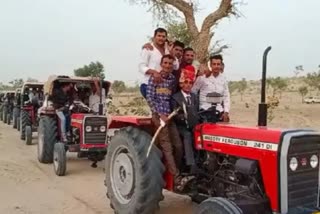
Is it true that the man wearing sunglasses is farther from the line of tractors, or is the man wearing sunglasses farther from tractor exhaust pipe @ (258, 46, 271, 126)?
tractor exhaust pipe @ (258, 46, 271, 126)

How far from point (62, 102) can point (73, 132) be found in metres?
0.94

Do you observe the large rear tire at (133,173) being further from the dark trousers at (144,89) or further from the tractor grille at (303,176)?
the tractor grille at (303,176)

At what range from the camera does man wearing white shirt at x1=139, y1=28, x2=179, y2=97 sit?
5735mm

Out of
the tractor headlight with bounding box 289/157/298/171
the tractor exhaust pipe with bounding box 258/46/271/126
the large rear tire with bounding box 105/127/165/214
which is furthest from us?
the large rear tire with bounding box 105/127/165/214

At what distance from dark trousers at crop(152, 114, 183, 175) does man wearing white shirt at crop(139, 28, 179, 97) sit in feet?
2.02

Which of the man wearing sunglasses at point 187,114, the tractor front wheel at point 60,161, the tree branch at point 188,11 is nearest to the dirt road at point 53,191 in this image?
the tractor front wheel at point 60,161

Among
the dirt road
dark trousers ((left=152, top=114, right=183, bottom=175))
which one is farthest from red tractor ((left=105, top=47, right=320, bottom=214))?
the dirt road

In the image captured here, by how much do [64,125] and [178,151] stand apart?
5611mm

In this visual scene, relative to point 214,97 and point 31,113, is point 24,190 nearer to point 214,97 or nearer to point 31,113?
point 214,97

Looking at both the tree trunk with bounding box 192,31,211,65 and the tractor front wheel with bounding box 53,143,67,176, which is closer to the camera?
the tractor front wheel with bounding box 53,143,67,176

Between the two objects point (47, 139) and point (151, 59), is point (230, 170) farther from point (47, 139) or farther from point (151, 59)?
point (47, 139)

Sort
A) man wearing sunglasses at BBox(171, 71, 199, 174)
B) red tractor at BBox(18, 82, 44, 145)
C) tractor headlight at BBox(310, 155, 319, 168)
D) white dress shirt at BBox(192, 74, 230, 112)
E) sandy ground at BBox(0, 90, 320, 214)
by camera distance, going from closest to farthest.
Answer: tractor headlight at BBox(310, 155, 319, 168)
man wearing sunglasses at BBox(171, 71, 199, 174)
white dress shirt at BBox(192, 74, 230, 112)
sandy ground at BBox(0, 90, 320, 214)
red tractor at BBox(18, 82, 44, 145)

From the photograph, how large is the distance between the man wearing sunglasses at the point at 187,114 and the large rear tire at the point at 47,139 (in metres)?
5.51

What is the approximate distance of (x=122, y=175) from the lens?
228 inches
